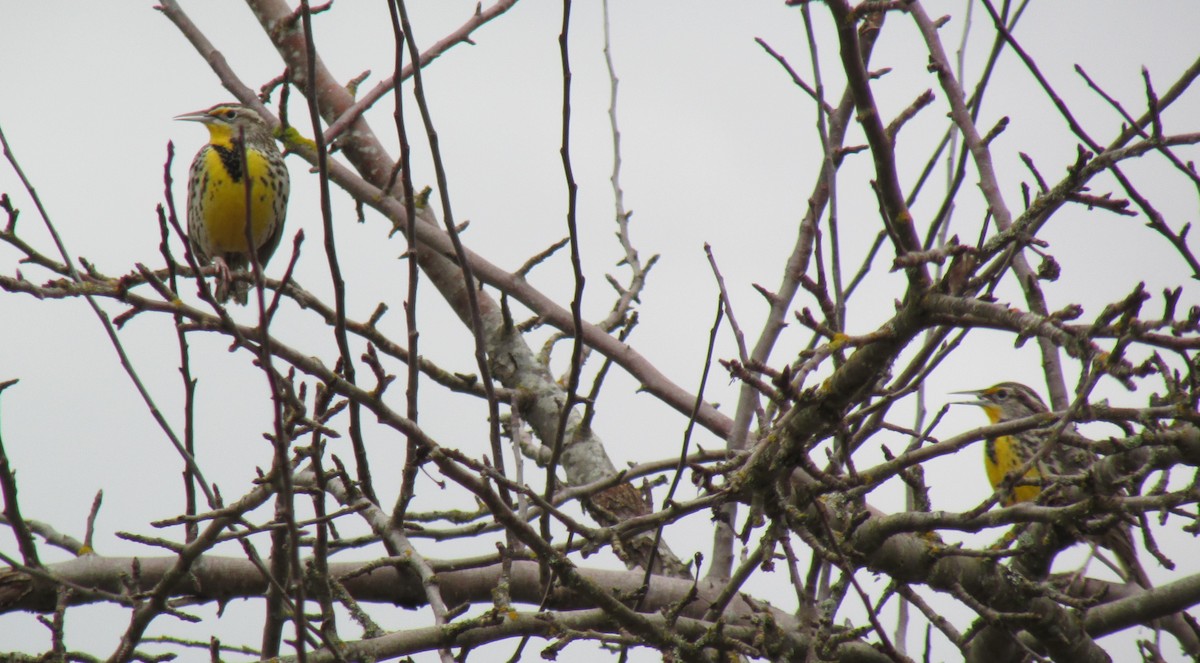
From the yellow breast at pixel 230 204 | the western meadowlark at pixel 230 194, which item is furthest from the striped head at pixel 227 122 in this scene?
the yellow breast at pixel 230 204

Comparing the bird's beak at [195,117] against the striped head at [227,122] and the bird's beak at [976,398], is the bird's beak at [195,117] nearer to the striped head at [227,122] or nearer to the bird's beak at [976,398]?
the striped head at [227,122]

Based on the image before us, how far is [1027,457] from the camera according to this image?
294 inches

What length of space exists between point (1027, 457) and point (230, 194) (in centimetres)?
552

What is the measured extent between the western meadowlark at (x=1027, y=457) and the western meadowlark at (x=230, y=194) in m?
4.97

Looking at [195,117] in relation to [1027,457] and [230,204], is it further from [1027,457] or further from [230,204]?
[1027,457]

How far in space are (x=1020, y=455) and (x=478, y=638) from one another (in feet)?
17.5

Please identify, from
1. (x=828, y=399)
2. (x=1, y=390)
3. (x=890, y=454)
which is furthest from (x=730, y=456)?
(x=1, y=390)

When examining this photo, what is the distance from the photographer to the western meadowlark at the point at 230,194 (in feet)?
24.8

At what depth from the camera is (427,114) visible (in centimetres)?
268

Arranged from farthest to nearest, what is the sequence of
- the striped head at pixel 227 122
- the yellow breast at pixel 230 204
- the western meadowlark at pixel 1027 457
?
the striped head at pixel 227 122, the yellow breast at pixel 230 204, the western meadowlark at pixel 1027 457

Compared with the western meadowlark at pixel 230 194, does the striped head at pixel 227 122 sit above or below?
above

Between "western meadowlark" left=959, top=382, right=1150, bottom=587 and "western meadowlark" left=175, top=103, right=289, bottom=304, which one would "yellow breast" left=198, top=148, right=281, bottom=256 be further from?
"western meadowlark" left=959, top=382, right=1150, bottom=587

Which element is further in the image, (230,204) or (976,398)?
(976,398)

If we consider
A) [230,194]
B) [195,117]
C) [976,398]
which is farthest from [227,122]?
[976,398]
